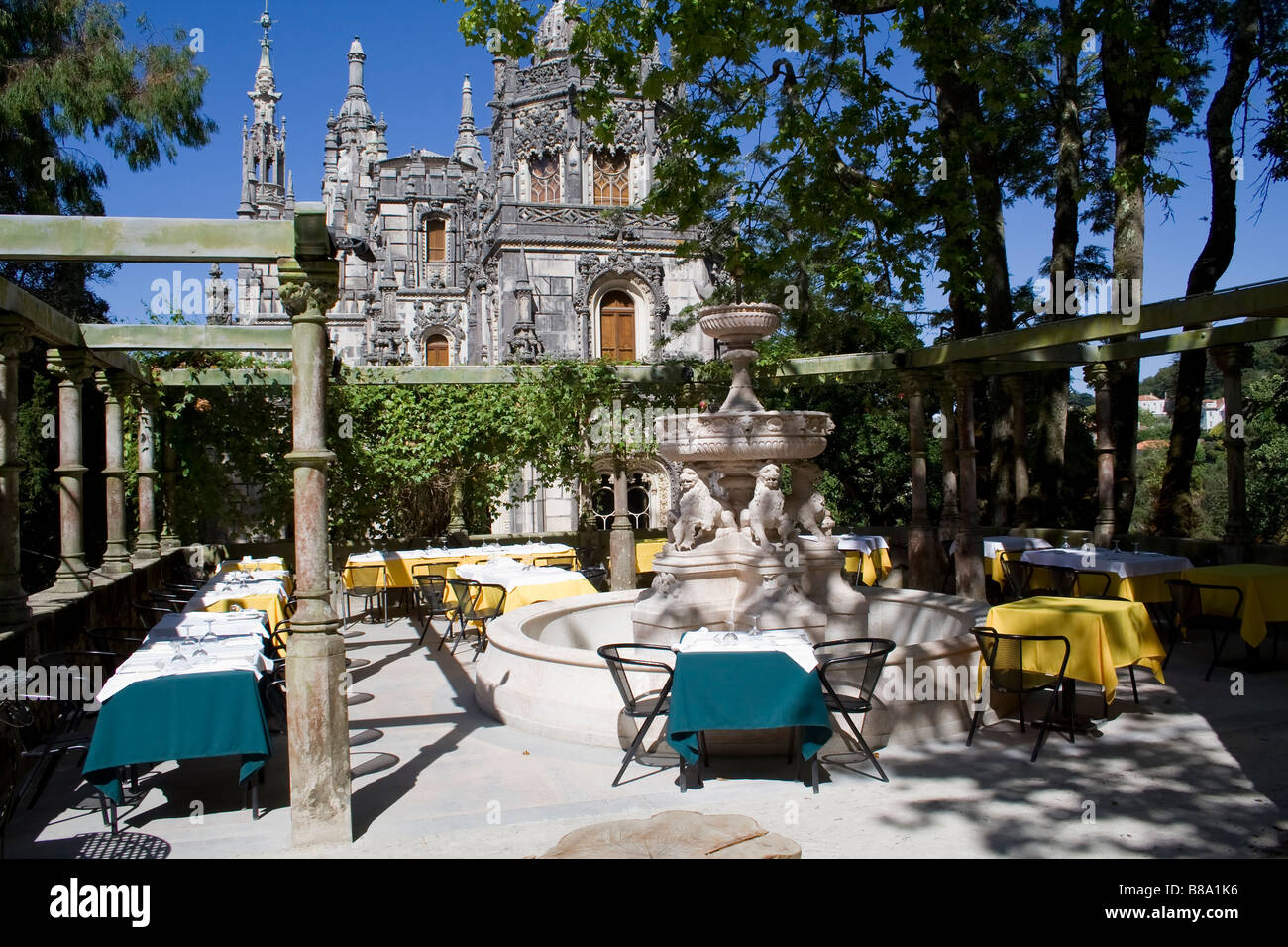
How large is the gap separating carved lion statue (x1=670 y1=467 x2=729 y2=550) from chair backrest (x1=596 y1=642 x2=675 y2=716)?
137 cm

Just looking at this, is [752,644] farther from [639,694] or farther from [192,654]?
[192,654]

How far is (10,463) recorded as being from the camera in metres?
6.59

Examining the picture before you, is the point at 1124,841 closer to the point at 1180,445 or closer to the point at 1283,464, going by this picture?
the point at 1180,445

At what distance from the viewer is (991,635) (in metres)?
6.14

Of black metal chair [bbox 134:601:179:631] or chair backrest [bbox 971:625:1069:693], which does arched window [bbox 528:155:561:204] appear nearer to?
black metal chair [bbox 134:601:179:631]

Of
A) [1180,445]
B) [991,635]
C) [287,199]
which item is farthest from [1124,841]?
[287,199]

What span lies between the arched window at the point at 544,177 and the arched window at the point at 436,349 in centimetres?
974

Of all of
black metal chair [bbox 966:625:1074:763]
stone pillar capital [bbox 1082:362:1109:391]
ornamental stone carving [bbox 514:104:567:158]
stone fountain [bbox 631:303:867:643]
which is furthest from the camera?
ornamental stone carving [bbox 514:104:567:158]

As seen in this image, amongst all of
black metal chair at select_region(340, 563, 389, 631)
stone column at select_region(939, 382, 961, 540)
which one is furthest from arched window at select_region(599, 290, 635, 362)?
black metal chair at select_region(340, 563, 389, 631)

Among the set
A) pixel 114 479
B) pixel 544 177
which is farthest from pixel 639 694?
pixel 544 177

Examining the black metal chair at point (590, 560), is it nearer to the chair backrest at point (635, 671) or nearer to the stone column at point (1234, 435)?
the chair backrest at point (635, 671)

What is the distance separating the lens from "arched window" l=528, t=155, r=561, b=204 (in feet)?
105

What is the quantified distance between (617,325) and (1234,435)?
21.6 meters
